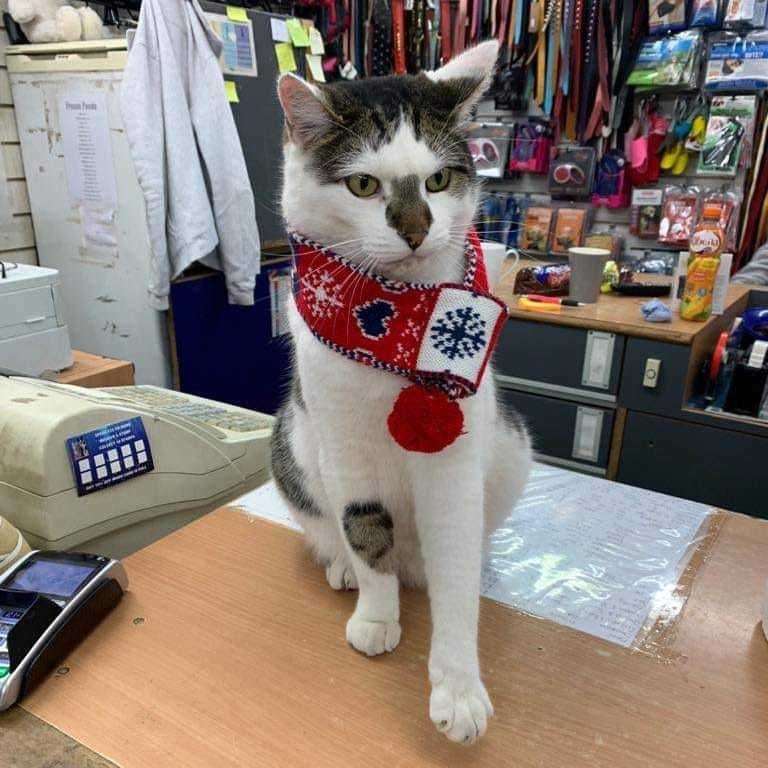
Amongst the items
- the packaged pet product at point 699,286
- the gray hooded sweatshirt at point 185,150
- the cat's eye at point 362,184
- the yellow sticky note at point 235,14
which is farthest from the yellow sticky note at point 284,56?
the cat's eye at point 362,184

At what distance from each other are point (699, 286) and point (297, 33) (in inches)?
71.6

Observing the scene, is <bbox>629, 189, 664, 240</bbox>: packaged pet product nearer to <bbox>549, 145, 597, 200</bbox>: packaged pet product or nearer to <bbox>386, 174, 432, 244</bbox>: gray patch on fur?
<bbox>549, 145, 597, 200</bbox>: packaged pet product

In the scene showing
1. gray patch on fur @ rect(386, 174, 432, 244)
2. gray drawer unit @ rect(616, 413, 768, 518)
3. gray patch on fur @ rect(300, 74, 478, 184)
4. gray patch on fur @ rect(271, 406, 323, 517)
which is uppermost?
gray patch on fur @ rect(300, 74, 478, 184)

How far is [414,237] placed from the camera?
620 mm

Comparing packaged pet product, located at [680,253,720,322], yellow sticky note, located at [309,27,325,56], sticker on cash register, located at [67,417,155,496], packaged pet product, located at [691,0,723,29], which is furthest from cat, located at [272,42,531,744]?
yellow sticky note, located at [309,27,325,56]

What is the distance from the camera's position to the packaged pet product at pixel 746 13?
2160 mm

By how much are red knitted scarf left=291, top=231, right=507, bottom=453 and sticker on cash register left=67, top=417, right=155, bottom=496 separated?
37cm

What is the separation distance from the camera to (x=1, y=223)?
2.25 m

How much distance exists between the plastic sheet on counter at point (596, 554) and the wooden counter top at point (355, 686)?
29 mm

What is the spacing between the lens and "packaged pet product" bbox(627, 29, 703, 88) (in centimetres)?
225

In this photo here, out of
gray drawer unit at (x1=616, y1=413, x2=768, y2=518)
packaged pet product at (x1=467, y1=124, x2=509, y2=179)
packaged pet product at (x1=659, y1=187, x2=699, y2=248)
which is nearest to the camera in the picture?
gray drawer unit at (x1=616, y1=413, x2=768, y2=518)

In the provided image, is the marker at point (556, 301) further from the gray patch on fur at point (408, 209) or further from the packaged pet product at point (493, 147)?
the gray patch on fur at point (408, 209)

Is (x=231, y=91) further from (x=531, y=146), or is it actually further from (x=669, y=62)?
(x=669, y=62)

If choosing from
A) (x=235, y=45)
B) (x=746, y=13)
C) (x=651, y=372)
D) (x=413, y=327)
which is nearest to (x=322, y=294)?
(x=413, y=327)
